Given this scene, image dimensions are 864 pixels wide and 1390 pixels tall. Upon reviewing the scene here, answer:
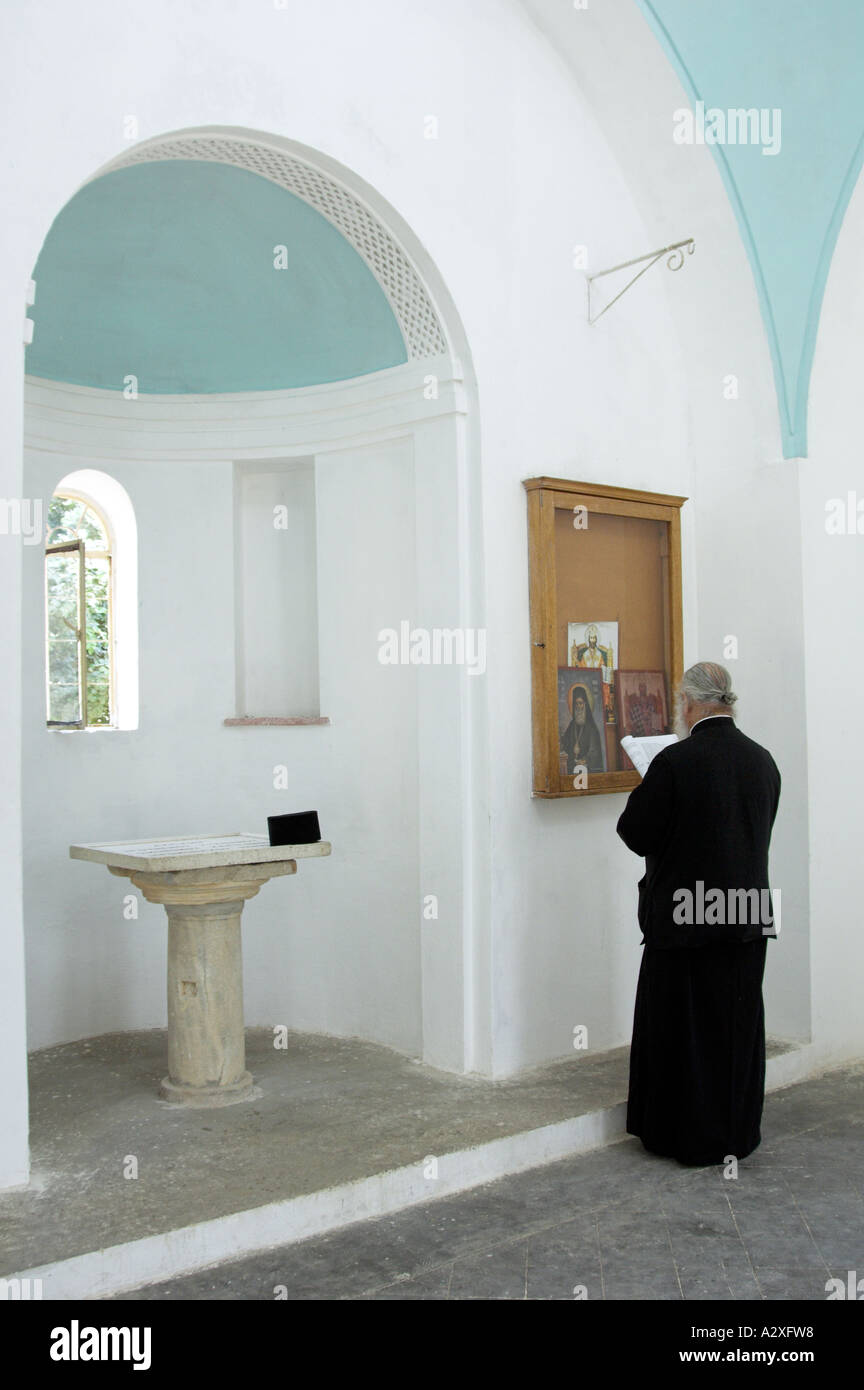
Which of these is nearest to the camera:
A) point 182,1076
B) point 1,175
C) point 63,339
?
point 1,175

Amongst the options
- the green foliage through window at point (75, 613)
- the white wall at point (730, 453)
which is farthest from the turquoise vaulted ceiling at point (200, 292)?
the white wall at point (730, 453)

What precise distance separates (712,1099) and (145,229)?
4.66m

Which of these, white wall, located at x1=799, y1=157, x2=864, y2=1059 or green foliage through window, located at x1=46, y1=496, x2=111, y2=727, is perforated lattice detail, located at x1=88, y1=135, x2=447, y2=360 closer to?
green foliage through window, located at x1=46, y1=496, x2=111, y2=727

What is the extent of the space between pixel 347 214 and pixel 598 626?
2.25 m

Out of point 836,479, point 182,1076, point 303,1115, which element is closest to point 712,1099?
point 303,1115

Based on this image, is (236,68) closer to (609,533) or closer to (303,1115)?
(609,533)

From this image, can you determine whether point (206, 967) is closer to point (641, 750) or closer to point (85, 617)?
point (641, 750)

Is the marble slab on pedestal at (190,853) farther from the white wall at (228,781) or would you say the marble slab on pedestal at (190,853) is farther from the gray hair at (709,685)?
the gray hair at (709,685)

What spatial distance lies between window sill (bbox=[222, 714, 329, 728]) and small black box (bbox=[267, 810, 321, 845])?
1224 mm

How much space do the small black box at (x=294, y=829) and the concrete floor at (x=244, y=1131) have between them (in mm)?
1100

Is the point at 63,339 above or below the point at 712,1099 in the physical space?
above

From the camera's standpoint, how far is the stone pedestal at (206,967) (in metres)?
5.25

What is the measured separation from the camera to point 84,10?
176 inches

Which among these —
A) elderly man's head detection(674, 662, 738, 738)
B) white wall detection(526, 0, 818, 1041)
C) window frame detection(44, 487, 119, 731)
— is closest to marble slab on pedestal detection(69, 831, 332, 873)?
window frame detection(44, 487, 119, 731)
